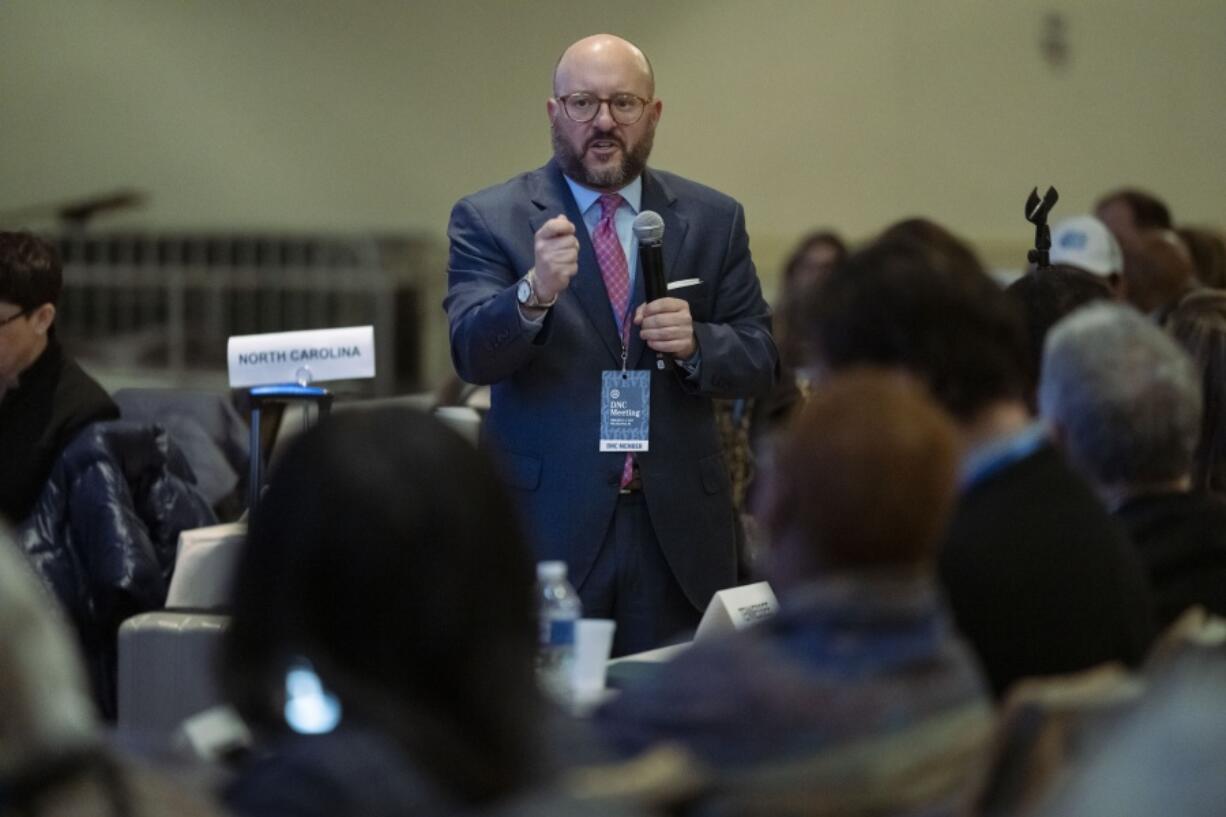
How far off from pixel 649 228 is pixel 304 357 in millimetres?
910

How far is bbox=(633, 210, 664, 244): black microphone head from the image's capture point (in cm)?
329

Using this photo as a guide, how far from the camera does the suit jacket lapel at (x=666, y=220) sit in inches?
138

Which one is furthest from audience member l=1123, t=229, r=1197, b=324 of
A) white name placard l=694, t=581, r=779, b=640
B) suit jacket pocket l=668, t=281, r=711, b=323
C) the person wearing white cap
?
white name placard l=694, t=581, r=779, b=640

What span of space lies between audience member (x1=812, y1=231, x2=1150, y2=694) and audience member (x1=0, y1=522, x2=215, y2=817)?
107 cm

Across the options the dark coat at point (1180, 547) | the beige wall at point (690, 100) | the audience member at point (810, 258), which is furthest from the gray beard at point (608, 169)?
the beige wall at point (690, 100)

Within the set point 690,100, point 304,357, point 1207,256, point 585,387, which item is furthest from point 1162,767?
point 690,100

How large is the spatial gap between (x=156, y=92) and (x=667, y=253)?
6976mm

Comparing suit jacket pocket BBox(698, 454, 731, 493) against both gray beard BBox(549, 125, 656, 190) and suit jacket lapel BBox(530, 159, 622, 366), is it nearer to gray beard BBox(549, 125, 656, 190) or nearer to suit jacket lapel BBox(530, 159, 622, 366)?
suit jacket lapel BBox(530, 159, 622, 366)

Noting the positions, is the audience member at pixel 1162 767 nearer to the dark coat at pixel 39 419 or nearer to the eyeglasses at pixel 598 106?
the eyeglasses at pixel 598 106

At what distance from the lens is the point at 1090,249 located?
477 cm

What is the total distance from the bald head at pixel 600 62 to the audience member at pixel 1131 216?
283cm

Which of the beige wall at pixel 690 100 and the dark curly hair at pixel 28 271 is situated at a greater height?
the beige wall at pixel 690 100

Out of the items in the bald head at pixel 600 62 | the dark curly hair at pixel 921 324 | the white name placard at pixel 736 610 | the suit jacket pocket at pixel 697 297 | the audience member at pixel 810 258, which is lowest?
the white name placard at pixel 736 610

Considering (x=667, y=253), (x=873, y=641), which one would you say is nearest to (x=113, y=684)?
(x=667, y=253)
